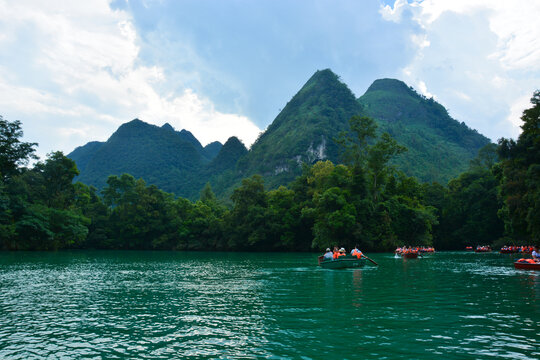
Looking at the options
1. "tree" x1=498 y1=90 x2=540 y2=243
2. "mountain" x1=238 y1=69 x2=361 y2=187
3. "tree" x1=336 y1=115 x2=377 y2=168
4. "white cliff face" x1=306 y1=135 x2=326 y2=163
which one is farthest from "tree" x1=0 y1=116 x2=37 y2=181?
"white cliff face" x1=306 y1=135 x2=326 y2=163

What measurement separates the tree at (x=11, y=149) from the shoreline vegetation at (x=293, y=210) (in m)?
0.15

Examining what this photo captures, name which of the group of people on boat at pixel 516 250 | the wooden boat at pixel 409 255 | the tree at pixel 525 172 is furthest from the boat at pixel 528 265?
the group of people on boat at pixel 516 250

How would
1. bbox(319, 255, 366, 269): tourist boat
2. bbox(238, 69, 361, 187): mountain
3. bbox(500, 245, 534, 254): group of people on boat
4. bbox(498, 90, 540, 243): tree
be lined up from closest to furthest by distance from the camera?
bbox(319, 255, 366, 269): tourist boat
bbox(498, 90, 540, 243): tree
bbox(500, 245, 534, 254): group of people on boat
bbox(238, 69, 361, 187): mountain

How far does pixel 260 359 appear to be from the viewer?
9.18m

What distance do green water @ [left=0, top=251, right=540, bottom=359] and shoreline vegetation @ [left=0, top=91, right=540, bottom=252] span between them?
1361 inches

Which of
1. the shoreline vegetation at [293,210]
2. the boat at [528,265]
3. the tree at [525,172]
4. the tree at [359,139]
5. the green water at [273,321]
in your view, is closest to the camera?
the green water at [273,321]

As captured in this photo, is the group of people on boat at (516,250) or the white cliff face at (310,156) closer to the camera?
the group of people on boat at (516,250)

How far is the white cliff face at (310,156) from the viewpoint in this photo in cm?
16048

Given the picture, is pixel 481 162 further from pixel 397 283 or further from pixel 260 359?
pixel 260 359

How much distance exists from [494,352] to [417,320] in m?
3.66

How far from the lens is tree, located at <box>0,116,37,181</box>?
64.4m

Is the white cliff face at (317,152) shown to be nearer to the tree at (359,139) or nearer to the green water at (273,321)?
the tree at (359,139)

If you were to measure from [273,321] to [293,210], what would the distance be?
67869 mm

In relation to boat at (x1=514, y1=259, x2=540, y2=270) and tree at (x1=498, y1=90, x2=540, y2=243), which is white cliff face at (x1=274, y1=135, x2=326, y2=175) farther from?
boat at (x1=514, y1=259, x2=540, y2=270)
